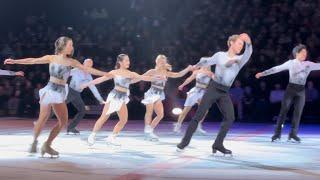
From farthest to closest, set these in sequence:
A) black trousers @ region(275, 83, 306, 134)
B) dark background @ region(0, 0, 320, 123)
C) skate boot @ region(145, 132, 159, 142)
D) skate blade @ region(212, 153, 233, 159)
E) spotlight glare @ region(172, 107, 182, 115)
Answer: dark background @ region(0, 0, 320, 123)
spotlight glare @ region(172, 107, 182, 115)
skate boot @ region(145, 132, 159, 142)
black trousers @ region(275, 83, 306, 134)
skate blade @ region(212, 153, 233, 159)

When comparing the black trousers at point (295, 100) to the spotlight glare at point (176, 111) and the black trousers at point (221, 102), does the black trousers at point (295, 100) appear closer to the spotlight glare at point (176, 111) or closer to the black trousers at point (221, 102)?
the black trousers at point (221, 102)

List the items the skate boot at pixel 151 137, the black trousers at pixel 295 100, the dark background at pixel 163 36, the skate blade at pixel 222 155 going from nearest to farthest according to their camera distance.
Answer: the skate blade at pixel 222 155
the black trousers at pixel 295 100
the skate boot at pixel 151 137
the dark background at pixel 163 36

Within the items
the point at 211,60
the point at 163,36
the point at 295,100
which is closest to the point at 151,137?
the point at 295,100

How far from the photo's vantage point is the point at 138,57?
62.7ft

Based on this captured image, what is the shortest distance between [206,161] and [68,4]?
15596 millimetres

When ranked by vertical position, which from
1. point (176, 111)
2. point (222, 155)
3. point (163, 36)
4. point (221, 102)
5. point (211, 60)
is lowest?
point (222, 155)

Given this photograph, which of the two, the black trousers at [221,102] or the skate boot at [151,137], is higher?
A: the black trousers at [221,102]

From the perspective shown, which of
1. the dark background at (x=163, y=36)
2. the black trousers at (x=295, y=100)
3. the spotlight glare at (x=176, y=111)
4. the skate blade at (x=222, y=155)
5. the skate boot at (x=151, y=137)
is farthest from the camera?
the dark background at (x=163, y=36)

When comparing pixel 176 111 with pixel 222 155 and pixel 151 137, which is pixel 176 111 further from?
pixel 222 155

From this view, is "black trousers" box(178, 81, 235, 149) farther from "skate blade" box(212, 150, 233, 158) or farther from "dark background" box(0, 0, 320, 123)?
"dark background" box(0, 0, 320, 123)

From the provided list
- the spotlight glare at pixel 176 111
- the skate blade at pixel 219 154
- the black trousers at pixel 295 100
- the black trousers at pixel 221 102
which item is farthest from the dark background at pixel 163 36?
the black trousers at pixel 221 102

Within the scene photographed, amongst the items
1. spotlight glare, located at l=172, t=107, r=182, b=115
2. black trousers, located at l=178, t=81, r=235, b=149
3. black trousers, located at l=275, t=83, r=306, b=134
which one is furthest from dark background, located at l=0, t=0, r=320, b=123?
black trousers, located at l=178, t=81, r=235, b=149

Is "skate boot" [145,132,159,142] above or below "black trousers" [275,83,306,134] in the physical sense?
below

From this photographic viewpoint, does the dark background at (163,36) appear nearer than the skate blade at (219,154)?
No
